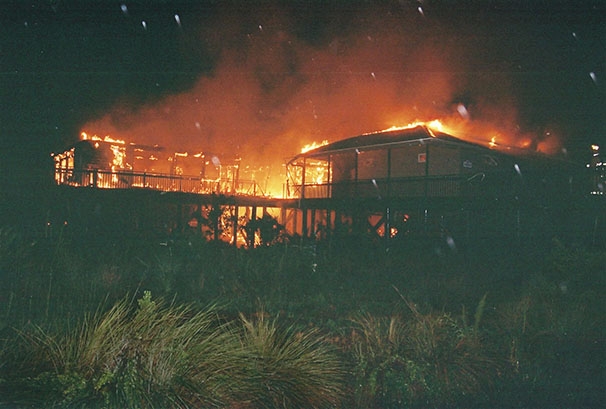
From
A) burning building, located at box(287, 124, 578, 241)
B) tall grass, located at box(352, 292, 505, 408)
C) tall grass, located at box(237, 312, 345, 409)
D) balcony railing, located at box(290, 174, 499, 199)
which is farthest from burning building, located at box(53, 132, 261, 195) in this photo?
tall grass, located at box(237, 312, 345, 409)

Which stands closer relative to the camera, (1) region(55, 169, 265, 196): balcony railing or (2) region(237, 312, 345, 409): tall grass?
(2) region(237, 312, 345, 409): tall grass

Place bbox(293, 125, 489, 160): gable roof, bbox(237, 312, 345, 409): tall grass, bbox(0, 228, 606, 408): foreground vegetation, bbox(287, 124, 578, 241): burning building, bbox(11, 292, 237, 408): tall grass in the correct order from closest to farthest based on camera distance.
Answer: bbox(11, 292, 237, 408): tall grass, bbox(0, 228, 606, 408): foreground vegetation, bbox(237, 312, 345, 409): tall grass, bbox(287, 124, 578, 241): burning building, bbox(293, 125, 489, 160): gable roof

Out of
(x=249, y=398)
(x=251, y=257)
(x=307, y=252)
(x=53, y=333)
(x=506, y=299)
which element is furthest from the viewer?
(x=307, y=252)

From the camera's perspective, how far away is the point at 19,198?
23.1 m

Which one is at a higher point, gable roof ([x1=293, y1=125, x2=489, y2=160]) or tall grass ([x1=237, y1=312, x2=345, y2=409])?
gable roof ([x1=293, y1=125, x2=489, y2=160])

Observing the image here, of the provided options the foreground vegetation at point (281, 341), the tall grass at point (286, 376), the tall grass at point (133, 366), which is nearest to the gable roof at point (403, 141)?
the foreground vegetation at point (281, 341)

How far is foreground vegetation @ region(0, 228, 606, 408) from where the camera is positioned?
4438 mm

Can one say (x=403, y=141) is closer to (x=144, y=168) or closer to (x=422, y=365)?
(x=422, y=365)

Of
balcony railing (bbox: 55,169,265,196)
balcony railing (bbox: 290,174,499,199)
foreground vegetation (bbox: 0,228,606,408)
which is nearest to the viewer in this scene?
foreground vegetation (bbox: 0,228,606,408)

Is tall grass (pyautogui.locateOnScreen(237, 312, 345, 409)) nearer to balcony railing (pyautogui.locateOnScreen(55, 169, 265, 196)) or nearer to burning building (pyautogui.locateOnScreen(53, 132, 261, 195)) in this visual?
balcony railing (pyautogui.locateOnScreen(55, 169, 265, 196))

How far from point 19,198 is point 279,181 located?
19.0 metres

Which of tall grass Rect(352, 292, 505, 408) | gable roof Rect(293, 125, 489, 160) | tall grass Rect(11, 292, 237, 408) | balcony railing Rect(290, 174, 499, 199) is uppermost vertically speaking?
gable roof Rect(293, 125, 489, 160)

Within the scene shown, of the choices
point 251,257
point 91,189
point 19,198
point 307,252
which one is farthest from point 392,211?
point 19,198

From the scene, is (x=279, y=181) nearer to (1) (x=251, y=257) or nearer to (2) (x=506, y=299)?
(1) (x=251, y=257)
